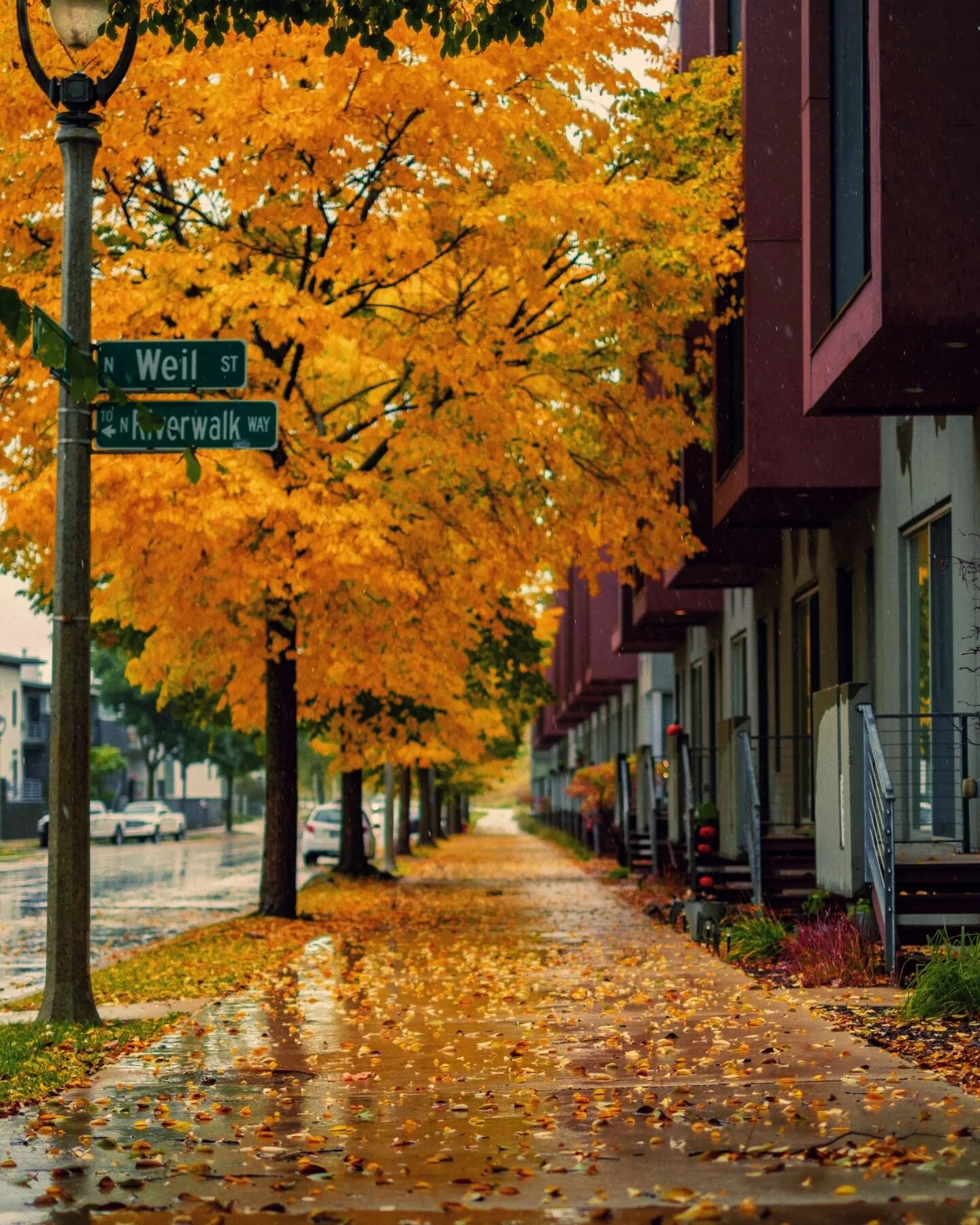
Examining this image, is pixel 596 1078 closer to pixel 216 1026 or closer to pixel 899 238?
pixel 216 1026

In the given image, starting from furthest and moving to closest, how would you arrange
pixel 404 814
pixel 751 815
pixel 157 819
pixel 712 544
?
pixel 157 819, pixel 404 814, pixel 712 544, pixel 751 815

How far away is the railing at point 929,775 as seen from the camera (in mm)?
14453

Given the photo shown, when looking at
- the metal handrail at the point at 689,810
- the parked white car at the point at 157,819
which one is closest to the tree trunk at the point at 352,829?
the metal handrail at the point at 689,810

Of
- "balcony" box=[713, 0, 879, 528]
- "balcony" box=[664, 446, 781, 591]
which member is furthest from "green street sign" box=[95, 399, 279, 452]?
"balcony" box=[664, 446, 781, 591]

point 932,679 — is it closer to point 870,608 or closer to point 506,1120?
point 870,608

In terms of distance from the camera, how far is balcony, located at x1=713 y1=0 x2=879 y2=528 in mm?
17625

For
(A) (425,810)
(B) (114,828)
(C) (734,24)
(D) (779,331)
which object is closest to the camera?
(D) (779,331)

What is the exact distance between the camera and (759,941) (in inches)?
573

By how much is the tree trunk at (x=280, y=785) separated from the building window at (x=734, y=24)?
384 inches

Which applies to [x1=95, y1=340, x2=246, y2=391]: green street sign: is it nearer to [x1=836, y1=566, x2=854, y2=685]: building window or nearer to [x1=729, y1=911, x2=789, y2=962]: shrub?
[x1=729, y1=911, x2=789, y2=962]: shrub

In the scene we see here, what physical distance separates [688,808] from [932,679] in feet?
12.9

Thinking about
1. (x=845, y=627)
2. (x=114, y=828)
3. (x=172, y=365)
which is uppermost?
(x=172, y=365)

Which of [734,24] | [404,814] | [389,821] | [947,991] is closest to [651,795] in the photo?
[389,821]

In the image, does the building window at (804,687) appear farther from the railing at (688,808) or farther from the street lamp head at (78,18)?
the street lamp head at (78,18)
